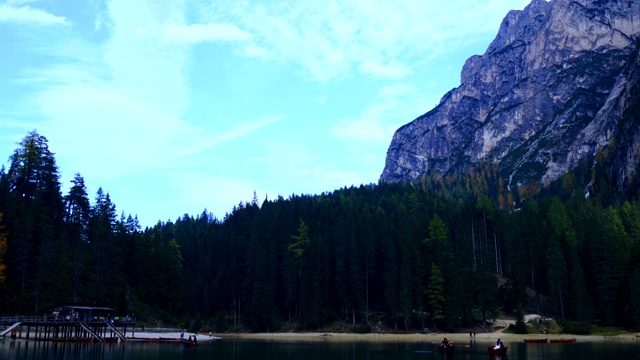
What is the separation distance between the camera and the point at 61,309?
8006cm

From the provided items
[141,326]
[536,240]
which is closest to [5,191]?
[141,326]

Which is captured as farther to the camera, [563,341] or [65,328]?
[65,328]

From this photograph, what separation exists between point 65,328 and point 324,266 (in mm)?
52614

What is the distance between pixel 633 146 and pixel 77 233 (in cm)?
17984

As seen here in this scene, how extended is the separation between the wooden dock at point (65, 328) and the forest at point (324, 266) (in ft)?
16.7

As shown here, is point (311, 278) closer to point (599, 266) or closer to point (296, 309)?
point (296, 309)

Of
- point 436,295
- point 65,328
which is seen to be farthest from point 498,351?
point 65,328

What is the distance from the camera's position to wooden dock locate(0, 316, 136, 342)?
255 ft

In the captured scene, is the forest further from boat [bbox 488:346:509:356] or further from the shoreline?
boat [bbox 488:346:509:356]

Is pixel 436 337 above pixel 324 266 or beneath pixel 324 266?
beneath

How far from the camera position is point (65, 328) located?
84562 mm

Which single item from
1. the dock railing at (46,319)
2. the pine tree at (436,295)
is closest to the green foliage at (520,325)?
the pine tree at (436,295)

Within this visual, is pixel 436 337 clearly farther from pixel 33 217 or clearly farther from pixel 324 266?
pixel 33 217

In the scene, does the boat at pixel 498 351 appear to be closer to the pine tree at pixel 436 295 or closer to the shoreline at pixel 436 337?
the shoreline at pixel 436 337
